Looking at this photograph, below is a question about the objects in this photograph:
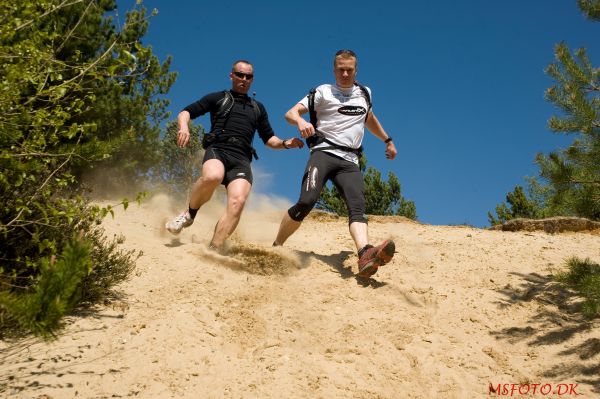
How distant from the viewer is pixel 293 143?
5762mm

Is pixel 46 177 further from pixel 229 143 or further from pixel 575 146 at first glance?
pixel 575 146

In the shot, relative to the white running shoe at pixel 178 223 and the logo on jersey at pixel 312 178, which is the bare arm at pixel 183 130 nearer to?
the white running shoe at pixel 178 223

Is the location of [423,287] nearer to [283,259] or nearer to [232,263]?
[283,259]

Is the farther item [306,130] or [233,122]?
[233,122]

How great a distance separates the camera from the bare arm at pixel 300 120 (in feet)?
16.4

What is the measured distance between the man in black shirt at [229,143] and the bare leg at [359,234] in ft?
4.04

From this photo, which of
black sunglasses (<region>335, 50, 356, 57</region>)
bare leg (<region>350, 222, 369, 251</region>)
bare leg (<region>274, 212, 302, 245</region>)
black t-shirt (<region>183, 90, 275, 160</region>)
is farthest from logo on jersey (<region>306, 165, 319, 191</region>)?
black sunglasses (<region>335, 50, 356, 57</region>)

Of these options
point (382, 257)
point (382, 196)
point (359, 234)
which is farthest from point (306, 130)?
point (382, 196)

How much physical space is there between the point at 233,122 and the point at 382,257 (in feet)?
7.60

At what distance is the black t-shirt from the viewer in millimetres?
5645

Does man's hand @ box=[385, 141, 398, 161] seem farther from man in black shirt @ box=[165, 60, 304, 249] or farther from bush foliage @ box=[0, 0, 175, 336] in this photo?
bush foliage @ box=[0, 0, 175, 336]

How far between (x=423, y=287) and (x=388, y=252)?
2.39 feet

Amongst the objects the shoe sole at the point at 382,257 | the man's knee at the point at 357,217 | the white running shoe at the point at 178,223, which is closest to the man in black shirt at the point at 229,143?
the white running shoe at the point at 178,223

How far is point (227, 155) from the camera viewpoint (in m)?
5.58
